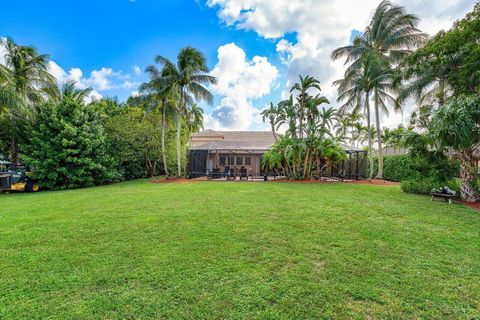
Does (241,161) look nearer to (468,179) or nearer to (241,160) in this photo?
(241,160)

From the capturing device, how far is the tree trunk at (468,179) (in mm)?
8375

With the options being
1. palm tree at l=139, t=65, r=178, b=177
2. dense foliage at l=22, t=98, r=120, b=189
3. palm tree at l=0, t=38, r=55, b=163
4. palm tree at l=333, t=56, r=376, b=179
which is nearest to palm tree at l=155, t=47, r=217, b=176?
palm tree at l=139, t=65, r=178, b=177

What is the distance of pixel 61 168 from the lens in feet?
44.5

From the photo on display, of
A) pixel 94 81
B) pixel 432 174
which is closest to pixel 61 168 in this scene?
pixel 94 81

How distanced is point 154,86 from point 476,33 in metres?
17.0

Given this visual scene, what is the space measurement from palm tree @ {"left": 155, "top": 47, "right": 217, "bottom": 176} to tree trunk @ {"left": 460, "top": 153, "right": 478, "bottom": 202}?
A: 1486cm

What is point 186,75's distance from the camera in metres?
16.2

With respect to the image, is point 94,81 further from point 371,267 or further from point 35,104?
point 371,267

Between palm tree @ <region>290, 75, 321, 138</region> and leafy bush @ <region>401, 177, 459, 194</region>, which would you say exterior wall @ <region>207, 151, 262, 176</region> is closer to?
palm tree @ <region>290, 75, 321, 138</region>

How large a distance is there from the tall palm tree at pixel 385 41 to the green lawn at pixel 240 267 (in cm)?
1374

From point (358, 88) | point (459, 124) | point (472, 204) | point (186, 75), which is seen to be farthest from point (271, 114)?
point (472, 204)

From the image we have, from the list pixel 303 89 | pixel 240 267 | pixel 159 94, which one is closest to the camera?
pixel 240 267

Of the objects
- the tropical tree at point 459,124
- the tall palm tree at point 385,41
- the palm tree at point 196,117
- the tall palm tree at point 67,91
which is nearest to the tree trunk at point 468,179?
the tropical tree at point 459,124

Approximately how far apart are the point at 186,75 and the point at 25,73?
35.6 ft
